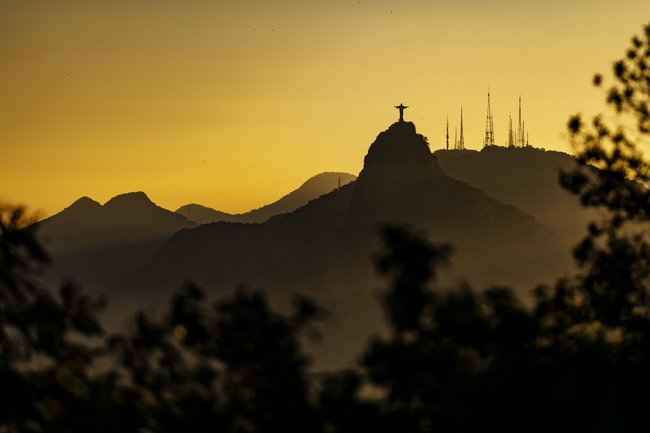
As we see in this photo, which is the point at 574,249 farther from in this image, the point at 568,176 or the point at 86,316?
the point at 86,316

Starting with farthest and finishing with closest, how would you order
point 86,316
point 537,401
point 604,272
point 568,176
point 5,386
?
1. point 568,176
2. point 604,272
3. point 86,316
4. point 5,386
5. point 537,401

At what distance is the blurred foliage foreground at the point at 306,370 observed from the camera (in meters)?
16.2

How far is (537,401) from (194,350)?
4.94m

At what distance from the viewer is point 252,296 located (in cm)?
1781

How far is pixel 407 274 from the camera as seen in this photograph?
17.9 meters

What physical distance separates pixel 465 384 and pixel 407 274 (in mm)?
2269

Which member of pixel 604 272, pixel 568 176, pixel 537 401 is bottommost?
pixel 537 401

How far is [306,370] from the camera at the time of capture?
58.0ft

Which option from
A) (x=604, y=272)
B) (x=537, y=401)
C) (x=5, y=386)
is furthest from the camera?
(x=604, y=272)

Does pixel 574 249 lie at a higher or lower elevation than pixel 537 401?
higher

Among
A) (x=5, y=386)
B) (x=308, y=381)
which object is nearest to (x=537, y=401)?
(x=308, y=381)

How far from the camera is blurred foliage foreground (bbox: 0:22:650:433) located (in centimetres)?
1622

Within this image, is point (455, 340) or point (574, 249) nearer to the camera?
point (455, 340)

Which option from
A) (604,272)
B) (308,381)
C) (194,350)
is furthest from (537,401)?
(604,272)
